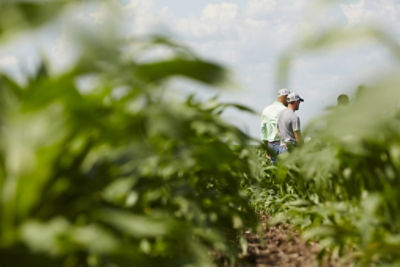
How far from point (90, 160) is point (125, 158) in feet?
0.38

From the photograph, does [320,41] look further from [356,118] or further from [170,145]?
[170,145]

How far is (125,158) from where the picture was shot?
5.77 feet

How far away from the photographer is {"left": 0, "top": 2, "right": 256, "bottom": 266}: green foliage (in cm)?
136

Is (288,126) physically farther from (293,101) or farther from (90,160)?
(90,160)

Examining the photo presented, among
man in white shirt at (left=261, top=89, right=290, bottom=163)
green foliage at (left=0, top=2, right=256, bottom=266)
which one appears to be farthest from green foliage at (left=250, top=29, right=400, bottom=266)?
man in white shirt at (left=261, top=89, right=290, bottom=163)

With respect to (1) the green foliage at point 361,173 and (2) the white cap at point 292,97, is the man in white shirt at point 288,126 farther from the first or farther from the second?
(1) the green foliage at point 361,173

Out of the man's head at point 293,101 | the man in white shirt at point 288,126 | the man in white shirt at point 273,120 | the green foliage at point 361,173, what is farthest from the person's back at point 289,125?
the green foliage at point 361,173

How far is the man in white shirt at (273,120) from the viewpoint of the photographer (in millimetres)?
6000

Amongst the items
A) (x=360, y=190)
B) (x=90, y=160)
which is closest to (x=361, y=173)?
(x=360, y=190)

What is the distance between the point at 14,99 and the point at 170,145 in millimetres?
786

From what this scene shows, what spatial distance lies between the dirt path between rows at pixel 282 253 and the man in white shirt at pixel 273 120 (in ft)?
7.59

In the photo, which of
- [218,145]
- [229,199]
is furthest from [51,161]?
[229,199]

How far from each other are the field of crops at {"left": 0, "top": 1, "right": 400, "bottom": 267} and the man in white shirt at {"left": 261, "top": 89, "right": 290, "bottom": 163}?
3.48 metres

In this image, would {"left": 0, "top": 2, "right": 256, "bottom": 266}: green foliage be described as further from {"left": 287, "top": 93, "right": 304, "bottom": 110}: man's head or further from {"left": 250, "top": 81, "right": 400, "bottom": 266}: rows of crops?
{"left": 287, "top": 93, "right": 304, "bottom": 110}: man's head
